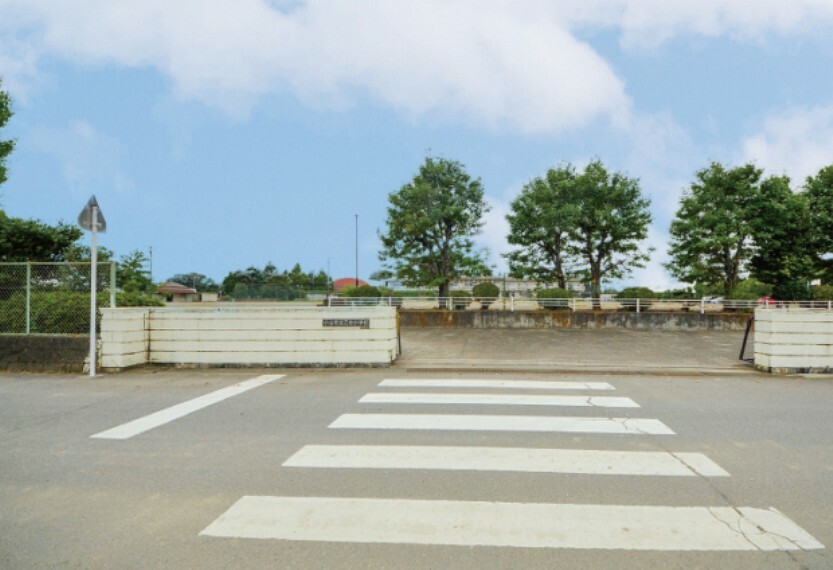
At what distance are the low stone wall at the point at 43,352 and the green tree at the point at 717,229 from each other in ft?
114

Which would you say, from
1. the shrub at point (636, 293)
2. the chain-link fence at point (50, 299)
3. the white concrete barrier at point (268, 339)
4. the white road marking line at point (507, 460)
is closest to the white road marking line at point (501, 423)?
the white road marking line at point (507, 460)

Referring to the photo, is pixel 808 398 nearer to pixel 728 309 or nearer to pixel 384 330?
pixel 384 330

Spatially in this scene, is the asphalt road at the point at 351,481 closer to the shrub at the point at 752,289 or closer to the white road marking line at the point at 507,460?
the white road marking line at the point at 507,460

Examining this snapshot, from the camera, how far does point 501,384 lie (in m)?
8.64

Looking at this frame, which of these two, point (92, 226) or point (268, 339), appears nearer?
point (92, 226)

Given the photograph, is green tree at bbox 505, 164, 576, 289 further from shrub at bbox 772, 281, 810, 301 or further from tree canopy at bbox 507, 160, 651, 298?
shrub at bbox 772, 281, 810, 301

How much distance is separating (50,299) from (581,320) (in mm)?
18931

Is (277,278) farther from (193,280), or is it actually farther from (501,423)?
(501,423)

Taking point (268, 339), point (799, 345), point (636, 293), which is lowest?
point (799, 345)

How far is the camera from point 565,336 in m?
17.9

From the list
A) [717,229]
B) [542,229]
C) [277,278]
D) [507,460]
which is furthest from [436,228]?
[277,278]

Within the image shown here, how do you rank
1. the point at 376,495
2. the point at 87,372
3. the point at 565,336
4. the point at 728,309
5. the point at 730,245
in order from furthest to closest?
the point at 730,245 < the point at 728,309 < the point at 565,336 < the point at 87,372 < the point at 376,495

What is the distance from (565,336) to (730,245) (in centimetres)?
2237

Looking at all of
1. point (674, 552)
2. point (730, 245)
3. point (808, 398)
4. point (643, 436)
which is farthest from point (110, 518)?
point (730, 245)
